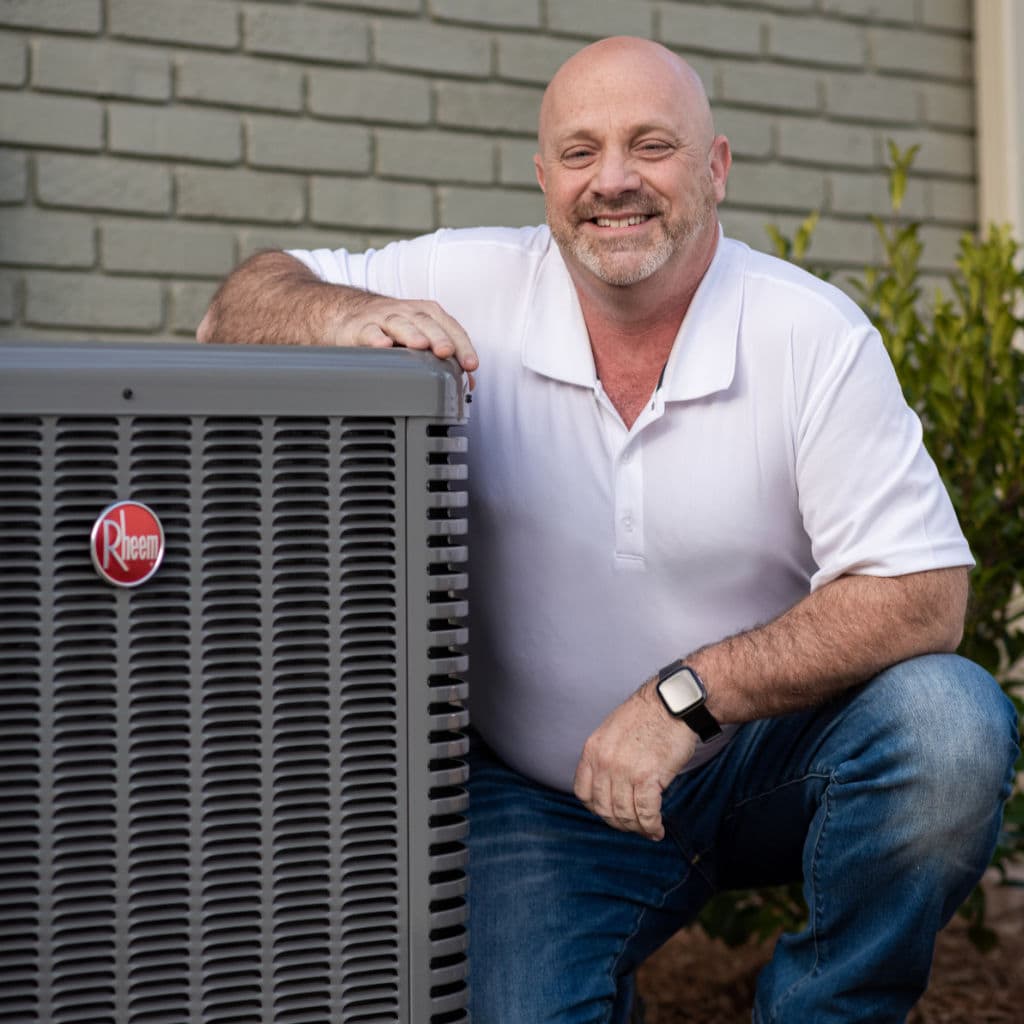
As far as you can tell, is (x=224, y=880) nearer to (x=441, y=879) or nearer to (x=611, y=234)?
(x=441, y=879)

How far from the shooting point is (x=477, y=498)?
212cm

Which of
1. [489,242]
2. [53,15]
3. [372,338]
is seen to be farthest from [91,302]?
[372,338]

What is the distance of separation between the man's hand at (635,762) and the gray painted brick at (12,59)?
2.18 meters

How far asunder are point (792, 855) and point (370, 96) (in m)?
2.25

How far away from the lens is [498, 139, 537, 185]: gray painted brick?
3.75 meters

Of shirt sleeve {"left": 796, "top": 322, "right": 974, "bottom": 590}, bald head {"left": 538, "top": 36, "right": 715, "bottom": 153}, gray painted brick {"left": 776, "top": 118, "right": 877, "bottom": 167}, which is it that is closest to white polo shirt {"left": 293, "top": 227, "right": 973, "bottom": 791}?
shirt sleeve {"left": 796, "top": 322, "right": 974, "bottom": 590}

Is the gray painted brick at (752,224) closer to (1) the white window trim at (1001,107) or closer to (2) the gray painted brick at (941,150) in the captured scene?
(2) the gray painted brick at (941,150)

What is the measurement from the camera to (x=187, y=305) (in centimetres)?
343

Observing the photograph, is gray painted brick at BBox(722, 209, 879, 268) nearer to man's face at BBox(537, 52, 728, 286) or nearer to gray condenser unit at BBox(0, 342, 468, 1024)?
man's face at BBox(537, 52, 728, 286)

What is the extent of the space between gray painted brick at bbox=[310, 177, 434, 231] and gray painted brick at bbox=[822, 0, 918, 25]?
1.40m

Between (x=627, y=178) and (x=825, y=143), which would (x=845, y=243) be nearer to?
(x=825, y=143)

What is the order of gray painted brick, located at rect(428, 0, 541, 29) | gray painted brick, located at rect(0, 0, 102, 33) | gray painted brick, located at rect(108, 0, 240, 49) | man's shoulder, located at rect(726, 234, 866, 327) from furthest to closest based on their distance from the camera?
gray painted brick, located at rect(428, 0, 541, 29) → gray painted brick, located at rect(108, 0, 240, 49) → gray painted brick, located at rect(0, 0, 102, 33) → man's shoulder, located at rect(726, 234, 866, 327)

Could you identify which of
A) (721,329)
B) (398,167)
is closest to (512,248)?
(721,329)

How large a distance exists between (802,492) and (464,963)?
80 centimetres
